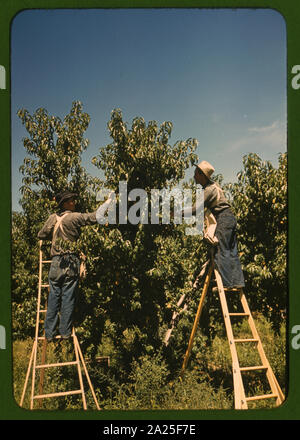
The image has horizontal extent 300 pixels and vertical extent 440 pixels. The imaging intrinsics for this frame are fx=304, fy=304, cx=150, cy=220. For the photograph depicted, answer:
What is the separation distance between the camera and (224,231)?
3.98 m

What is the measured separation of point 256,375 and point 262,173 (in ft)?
10.5

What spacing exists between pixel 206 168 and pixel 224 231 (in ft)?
2.82

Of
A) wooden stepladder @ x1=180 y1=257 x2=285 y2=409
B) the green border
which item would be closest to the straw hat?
the green border

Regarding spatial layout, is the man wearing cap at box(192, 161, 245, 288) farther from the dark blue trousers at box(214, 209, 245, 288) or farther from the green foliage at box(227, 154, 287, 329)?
the green foliage at box(227, 154, 287, 329)

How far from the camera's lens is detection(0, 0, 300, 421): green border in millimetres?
→ 3154

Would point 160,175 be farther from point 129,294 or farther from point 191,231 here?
point 129,294

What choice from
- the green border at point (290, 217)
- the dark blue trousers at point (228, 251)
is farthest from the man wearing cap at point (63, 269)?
the dark blue trousers at point (228, 251)

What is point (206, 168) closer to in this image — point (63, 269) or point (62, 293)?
point (63, 269)

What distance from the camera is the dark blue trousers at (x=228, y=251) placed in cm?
395

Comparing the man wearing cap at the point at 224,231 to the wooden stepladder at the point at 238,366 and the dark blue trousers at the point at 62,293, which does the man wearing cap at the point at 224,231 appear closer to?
the wooden stepladder at the point at 238,366

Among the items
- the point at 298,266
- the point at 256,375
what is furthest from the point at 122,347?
the point at 298,266

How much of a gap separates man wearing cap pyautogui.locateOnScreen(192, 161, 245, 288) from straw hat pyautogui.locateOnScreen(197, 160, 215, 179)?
0.07 meters

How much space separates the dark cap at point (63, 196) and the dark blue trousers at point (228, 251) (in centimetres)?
193

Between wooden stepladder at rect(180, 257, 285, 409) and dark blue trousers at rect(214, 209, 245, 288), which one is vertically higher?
dark blue trousers at rect(214, 209, 245, 288)
